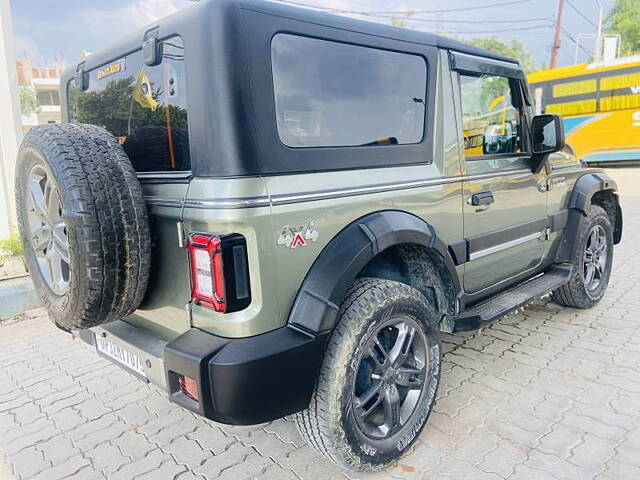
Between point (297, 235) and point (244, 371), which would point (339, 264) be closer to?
point (297, 235)

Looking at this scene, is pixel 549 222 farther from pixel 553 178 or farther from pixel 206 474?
pixel 206 474

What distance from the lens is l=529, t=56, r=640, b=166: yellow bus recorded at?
15.1 metres

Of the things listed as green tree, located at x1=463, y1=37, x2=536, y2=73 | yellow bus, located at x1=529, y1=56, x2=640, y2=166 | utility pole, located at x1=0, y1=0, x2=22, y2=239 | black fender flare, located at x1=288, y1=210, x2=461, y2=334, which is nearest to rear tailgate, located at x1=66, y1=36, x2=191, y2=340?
black fender flare, located at x1=288, y1=210, x2=461, y2=334

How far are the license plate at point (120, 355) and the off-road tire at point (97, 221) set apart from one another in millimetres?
227

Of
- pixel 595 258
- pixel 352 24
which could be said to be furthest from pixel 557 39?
pixel 352 24

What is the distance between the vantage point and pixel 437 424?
2.71m

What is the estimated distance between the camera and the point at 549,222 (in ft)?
12.2

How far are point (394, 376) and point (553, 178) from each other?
88.1 inches

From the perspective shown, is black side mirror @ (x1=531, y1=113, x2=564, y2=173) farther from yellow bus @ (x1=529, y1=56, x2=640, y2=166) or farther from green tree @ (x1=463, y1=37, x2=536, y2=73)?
green tree @ (x1=463, y1=37, x2=536, y2=73)

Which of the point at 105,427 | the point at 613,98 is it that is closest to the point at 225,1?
the point at 105,427

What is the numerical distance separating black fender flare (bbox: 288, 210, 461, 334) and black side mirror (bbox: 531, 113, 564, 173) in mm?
1590

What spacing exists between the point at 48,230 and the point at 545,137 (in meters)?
3.13

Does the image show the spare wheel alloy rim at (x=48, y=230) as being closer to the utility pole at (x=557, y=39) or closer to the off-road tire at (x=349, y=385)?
the off-road tire at (x=349, y=385)

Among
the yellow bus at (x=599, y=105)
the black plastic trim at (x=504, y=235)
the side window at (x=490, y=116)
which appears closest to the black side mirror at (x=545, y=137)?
the side window at (x=490, y=116)
